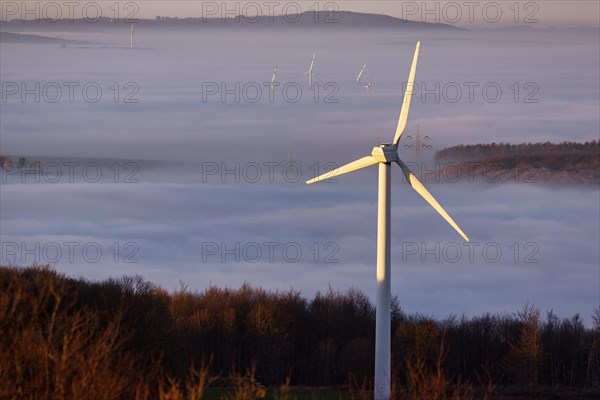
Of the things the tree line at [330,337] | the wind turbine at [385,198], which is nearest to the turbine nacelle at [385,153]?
the wind turbine at [385,198]

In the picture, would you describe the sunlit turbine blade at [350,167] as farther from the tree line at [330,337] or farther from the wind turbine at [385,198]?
the tree line at [330,337]

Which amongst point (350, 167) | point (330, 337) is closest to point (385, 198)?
point (350, 167)

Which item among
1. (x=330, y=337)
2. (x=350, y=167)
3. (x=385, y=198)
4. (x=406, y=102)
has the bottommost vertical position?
(x=330, y=337)

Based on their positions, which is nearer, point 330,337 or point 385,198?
point 385,198

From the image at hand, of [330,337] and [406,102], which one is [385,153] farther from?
[330,337]

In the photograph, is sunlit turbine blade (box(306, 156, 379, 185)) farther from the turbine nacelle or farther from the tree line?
the tree line

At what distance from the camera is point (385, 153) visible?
38.0 m

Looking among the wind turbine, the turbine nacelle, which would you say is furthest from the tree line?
the turbine nacelle

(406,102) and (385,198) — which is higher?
(406,102)

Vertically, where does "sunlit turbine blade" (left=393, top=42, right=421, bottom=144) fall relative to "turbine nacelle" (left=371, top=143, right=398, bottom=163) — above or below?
above

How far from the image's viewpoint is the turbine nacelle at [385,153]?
38031 mm

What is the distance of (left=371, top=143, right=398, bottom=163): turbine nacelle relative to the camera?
38.0 meters

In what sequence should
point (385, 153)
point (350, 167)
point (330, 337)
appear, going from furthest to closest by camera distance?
point (330, 337), point (350, 167), point (385, 153)

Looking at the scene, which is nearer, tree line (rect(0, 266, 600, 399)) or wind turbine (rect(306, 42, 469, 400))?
wind turbine (rect(306, 42, 469, 400))
